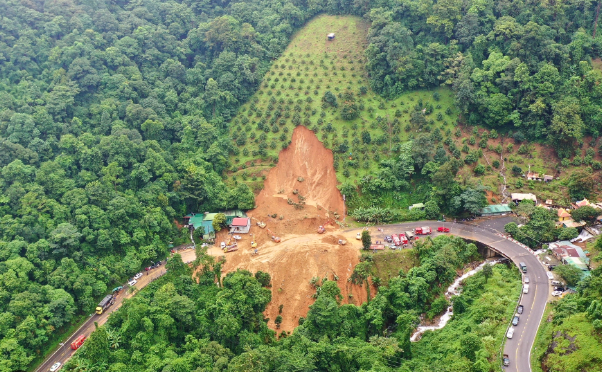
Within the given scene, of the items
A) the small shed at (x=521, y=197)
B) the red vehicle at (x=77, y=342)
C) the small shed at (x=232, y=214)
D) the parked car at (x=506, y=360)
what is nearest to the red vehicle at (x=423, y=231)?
the small shed at (x=521, y=197)

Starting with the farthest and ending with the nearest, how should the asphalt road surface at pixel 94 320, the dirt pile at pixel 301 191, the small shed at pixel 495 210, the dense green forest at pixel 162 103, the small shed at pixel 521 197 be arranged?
the dirt pile at pixel 301 191 < the small shed at pixel 521 197 < the small shed at pixel 495 210 < the dense green forest at pixel 162 103 < the asphalt road surface at pixel 94 320

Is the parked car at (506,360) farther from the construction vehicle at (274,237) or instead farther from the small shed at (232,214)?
the small shed at (232,214)

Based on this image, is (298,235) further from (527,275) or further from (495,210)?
(527,275)

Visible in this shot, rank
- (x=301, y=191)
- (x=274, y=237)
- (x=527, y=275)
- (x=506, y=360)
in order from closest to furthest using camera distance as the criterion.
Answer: (x=506, y=360)
(x=527, y=275)
(x=274, y=237)
(x=301, y=191)

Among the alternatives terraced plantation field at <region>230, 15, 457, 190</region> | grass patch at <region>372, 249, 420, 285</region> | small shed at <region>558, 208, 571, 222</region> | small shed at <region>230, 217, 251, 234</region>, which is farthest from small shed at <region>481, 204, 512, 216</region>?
small shed at <region>230, 217, 251, 234</region>

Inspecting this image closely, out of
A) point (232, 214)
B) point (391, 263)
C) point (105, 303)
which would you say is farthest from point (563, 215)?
point (105, 303)

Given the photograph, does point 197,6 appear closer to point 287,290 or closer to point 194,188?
point 194,188

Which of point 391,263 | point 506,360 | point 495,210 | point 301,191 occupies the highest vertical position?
point 301,191
